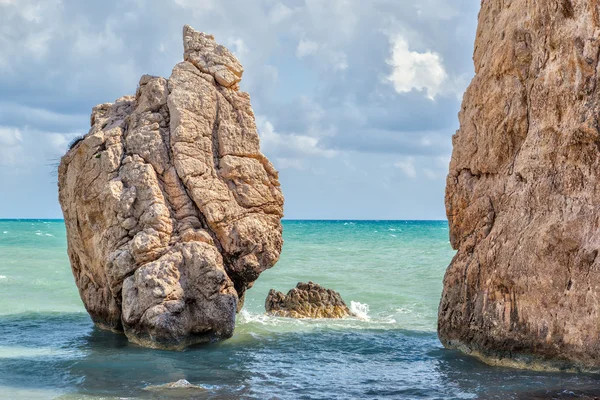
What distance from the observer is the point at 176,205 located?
Answer: 570 inches

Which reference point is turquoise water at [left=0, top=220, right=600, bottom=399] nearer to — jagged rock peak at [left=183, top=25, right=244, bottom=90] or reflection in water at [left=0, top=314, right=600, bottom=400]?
reflection in water at [left=0, top=314, right=600, bottom=400]

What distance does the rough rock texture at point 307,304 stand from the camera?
726 inches

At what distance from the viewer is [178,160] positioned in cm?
1450

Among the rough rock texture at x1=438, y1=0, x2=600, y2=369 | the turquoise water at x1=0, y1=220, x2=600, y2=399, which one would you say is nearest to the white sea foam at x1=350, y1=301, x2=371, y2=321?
the turquoise water at x1=0, y1=220, x2=600, y2=399

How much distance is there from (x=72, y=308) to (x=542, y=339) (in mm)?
13315

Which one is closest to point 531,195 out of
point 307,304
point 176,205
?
point 176,205

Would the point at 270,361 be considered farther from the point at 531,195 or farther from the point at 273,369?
the point at 531,195

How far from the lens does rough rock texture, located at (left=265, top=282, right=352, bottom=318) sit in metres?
18.4

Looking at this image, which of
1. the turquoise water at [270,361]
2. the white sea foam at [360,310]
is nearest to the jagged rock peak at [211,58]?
the turquoise water at [270,361]

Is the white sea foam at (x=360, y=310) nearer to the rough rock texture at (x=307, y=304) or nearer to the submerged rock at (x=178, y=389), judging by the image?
the rough rock texture at (x=307, y=304)

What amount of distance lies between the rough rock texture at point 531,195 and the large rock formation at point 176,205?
4.26 meters

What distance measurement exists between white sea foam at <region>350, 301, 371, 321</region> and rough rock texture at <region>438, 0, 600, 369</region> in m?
5.23

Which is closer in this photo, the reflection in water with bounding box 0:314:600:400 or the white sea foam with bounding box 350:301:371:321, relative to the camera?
the reflection in water with bounding box 0:314:600:400

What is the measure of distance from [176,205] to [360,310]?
7.56 metres
